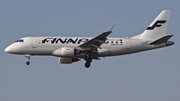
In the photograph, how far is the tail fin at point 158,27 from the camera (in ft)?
246

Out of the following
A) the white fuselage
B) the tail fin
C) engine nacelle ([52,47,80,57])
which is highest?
the tail fin

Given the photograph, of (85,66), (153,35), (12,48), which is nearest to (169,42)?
(153,35)

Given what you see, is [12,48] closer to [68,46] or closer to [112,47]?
[68,46]

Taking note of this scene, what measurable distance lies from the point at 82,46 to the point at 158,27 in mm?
12789

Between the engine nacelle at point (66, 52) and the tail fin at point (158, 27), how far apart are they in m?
10.7

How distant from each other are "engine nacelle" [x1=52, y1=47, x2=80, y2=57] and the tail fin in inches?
420

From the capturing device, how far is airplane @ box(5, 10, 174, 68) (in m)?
69.4

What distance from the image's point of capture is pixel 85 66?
236 feet

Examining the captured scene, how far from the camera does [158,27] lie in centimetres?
7606

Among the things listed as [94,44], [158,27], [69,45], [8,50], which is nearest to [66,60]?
[69,45]

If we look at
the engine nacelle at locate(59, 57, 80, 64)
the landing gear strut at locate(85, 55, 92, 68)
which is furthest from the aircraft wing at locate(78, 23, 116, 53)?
the engine nacelle at locate(59, 57, 80, 64)

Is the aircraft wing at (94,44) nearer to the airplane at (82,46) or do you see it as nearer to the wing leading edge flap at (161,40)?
the airplane at (82,46)

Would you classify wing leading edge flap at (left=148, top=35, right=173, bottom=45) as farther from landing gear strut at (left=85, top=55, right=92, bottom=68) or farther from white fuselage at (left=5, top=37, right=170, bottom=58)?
landing gear strut at (left=85, top=55, right=92, bottom=68)

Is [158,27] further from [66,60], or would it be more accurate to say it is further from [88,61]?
[66,60]
